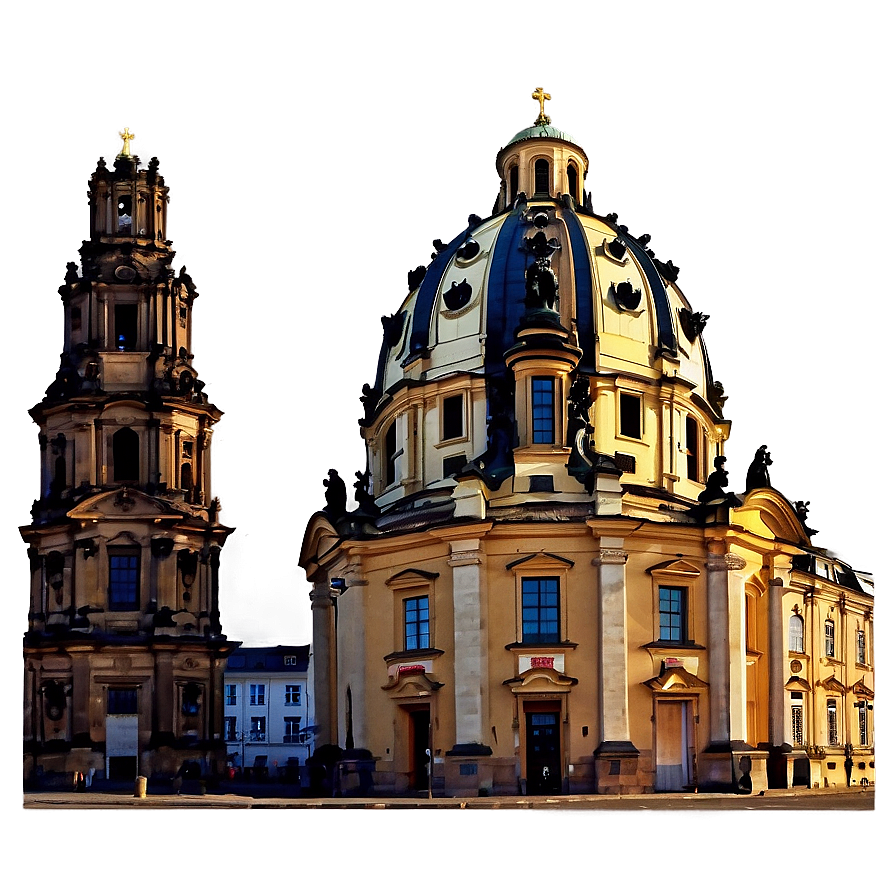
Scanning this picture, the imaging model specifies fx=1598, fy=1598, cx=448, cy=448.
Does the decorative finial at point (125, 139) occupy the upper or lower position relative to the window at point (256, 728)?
upper

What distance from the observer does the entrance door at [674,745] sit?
1977 inches

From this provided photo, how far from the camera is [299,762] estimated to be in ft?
268

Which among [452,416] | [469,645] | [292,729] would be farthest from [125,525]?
[292,729]

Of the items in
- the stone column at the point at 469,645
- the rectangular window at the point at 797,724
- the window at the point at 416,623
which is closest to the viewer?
the stone column at the point at 469,645

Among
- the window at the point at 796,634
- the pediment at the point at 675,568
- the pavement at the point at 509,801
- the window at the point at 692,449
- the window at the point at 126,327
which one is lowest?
the pavement at the point at 509,801

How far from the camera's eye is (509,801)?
44656 mm

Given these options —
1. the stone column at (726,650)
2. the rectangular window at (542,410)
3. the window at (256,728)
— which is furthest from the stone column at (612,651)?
the window at (256,728)

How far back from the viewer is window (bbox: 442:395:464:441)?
58250 mm

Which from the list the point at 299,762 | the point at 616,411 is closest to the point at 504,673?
the point at 616,411

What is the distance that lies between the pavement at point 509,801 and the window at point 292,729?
111 ft

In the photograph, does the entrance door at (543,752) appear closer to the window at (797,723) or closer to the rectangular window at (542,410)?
the rectangular window at (542,410)

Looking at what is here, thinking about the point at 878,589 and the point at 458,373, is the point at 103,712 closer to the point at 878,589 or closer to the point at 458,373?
the point at 458,373

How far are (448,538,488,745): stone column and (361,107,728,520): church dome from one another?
10.9 feet

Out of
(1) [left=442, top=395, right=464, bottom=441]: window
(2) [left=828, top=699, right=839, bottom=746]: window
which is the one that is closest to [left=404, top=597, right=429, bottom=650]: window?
(1) [left=442, top=395, right=464, bottom=441]: window
